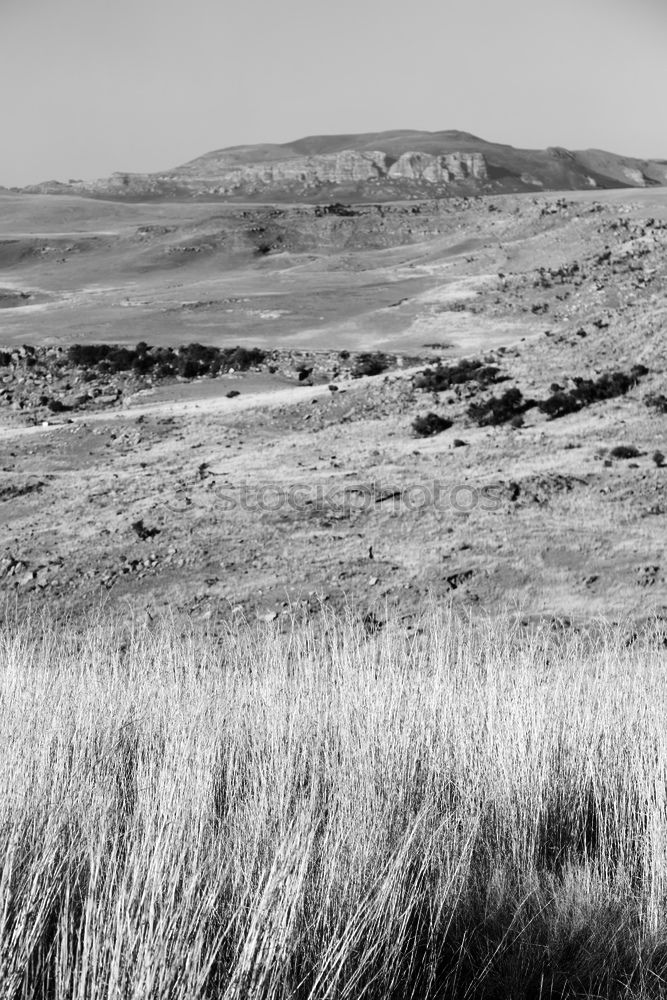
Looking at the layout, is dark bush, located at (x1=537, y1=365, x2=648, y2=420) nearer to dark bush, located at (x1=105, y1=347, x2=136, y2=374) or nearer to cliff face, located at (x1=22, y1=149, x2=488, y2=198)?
dark bush, located at (x1=105, y1=347, x2=136, y2=374)

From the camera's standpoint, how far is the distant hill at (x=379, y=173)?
120m

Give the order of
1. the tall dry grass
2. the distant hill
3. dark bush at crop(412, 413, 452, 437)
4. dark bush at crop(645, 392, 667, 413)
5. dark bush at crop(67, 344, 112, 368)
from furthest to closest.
A: 1. the distant hill
2. dark bush at crop(67, 344, 112, 368)
3. dark bush at crop(412, 413, 452, 437)
4. dark bush at crop(645, 392, 667, 413)
5. the tall dry grass

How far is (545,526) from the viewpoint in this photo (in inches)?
561

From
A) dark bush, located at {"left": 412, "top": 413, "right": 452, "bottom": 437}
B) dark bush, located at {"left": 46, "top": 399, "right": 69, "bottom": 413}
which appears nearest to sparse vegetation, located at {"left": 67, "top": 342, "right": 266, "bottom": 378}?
dark bush, located at {"left": 46, "top": 399, "right": 69, "bottom": 413}

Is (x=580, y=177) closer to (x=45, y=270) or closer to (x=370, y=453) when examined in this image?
(x=45, y=270)

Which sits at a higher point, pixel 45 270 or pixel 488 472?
pixel 45 270

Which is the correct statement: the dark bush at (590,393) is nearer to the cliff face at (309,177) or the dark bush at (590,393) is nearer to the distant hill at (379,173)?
the distant hill at (379,173)

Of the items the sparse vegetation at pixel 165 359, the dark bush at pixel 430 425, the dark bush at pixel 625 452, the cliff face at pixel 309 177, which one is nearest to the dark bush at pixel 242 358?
the sparse vegetation at pixel 165 359

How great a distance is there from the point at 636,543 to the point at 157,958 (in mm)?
11364

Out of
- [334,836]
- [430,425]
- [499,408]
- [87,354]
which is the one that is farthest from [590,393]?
[87,354]

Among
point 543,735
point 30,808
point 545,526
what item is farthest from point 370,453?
point 30,808

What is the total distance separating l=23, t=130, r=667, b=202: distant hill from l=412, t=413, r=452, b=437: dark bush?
97602 mm

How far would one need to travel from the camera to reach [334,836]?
4047mm

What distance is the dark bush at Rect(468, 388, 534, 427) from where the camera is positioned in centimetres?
2030
